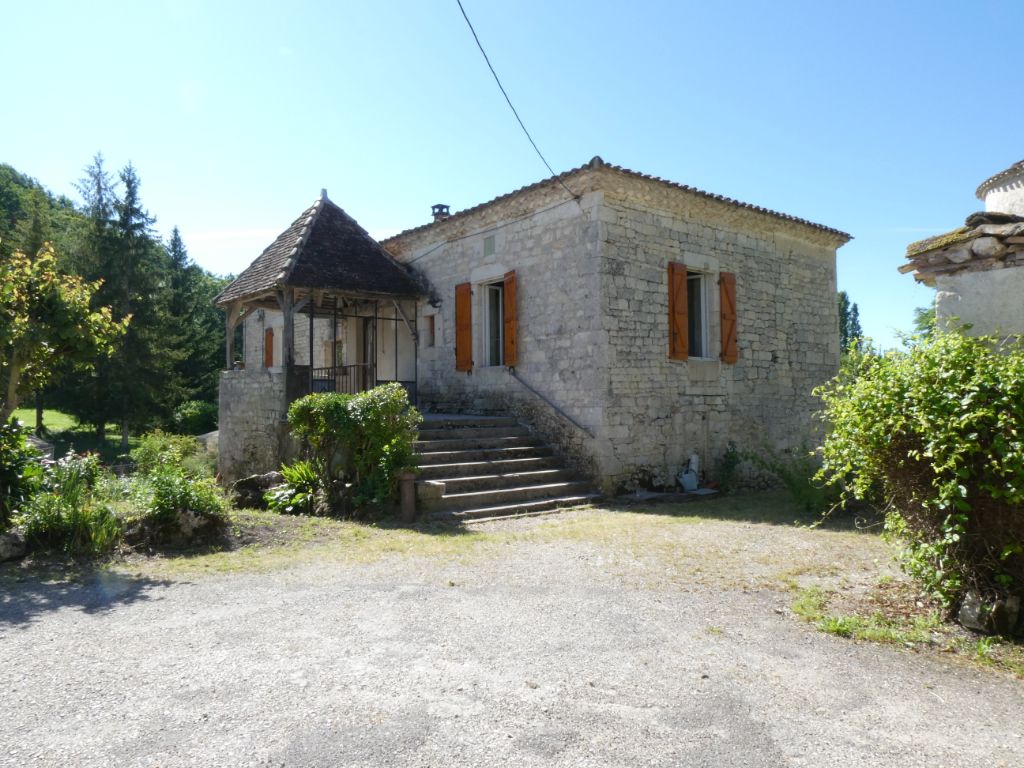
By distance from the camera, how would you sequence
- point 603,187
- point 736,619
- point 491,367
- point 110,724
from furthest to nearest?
point 491,367
point 603,187
point 736,619
point 110,724

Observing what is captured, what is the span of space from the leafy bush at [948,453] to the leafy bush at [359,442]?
207 inches

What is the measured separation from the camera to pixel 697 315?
12.0 metres

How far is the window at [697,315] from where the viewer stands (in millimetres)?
11898

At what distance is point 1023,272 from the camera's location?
4.71m

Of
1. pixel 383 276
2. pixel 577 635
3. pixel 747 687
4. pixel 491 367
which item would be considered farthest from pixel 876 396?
pixel 383 276

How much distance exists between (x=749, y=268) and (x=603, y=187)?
3.73 m

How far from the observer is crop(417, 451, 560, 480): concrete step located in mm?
9297

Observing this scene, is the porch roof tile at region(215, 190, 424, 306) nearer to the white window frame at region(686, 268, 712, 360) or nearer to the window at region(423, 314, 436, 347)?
the window at region(423, 314, 436, 347)

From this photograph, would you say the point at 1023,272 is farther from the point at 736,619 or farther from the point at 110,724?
the point at 110,724

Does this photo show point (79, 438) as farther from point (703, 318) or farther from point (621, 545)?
point (621, 545)

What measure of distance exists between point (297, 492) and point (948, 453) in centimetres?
742


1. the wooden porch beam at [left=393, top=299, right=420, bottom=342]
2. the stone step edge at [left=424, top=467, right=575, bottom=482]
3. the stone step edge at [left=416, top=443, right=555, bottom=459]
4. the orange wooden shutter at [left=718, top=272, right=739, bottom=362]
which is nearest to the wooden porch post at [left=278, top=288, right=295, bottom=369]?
the wooden porch beam at [left=393, top=299, right=420, bottom=342]

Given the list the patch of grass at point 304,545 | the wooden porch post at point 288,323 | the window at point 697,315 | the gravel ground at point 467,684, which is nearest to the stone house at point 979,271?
the gravel ground at point 467,684

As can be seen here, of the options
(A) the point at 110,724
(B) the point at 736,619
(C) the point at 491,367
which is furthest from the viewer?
(C) the point at 491,367
